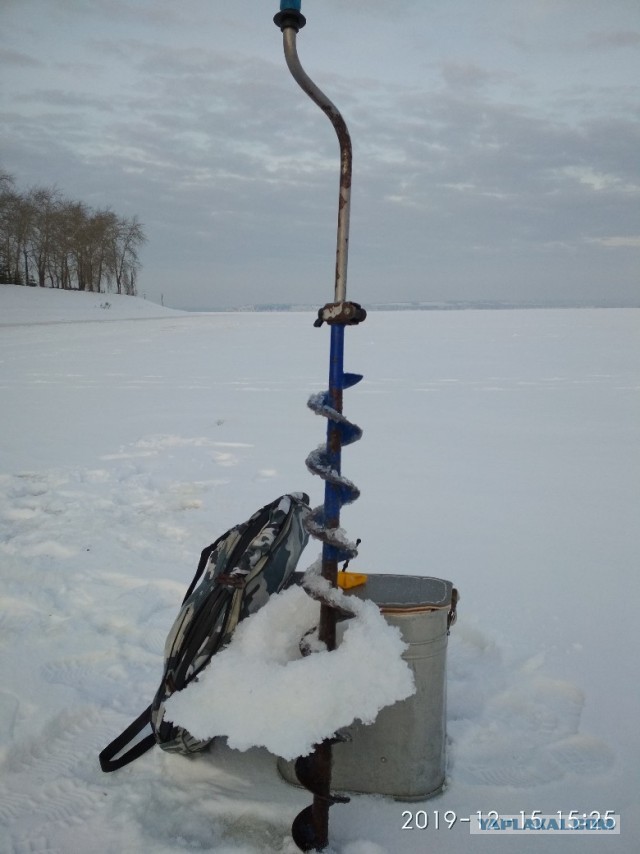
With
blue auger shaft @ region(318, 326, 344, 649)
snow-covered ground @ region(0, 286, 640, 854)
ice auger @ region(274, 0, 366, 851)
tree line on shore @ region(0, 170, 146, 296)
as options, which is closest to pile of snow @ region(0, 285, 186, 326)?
tree line on shore @ region(0, 170, 146, 296)

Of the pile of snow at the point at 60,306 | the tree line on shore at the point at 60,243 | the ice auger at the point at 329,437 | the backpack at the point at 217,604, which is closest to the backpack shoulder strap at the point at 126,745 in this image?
the backpack at the point at 217,604

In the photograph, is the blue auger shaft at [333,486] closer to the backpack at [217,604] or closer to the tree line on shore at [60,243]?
the backpack at [217,604]

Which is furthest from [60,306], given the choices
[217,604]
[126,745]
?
[217,604]

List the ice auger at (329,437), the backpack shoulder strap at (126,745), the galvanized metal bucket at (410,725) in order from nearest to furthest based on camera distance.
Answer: the ice auger at (329,437), the galvanized metal bucket at (410,725), the backpack shoulder strap at (126,745)

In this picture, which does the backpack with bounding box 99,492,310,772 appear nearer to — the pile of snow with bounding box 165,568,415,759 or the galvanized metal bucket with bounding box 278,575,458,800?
the pile of snow with bounding box 165,568,415,759

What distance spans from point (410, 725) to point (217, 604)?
2.24 feet

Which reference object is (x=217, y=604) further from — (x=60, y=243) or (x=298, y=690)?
(x=60, y=243)

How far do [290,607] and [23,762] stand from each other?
1075mm

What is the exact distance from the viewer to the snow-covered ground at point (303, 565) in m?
1.93

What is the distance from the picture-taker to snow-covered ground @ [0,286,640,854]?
6.33ft

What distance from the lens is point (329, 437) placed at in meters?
1.63

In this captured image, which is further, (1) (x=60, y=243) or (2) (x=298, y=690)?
(1) (x=60, y=243)

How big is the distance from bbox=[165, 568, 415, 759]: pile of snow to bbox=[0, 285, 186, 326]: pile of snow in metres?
28.6

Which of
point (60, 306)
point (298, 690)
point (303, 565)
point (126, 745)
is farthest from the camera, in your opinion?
point (60, 306)
